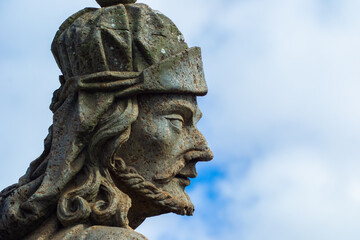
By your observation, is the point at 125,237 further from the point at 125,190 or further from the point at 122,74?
the point at 122,74

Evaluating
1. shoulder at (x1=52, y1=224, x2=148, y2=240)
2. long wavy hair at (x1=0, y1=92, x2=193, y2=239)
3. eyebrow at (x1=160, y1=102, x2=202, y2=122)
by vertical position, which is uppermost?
eyebrow at (x1=160, y1=102, x2=202, y2=122)

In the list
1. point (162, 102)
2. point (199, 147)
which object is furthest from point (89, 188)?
point (199, 147)

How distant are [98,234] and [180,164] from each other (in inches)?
47.8

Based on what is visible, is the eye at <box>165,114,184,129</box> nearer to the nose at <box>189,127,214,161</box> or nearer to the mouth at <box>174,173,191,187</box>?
the nose at <box>189,127,214,161</box>

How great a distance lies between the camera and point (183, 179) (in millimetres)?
10859


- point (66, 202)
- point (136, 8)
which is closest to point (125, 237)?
point (66, 202)

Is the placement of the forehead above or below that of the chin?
above

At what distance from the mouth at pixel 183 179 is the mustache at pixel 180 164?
0.35 ft

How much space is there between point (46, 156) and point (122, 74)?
3.67ft

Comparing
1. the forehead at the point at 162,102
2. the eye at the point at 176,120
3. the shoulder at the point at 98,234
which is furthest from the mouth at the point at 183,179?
the shoulder at the point at 98,234

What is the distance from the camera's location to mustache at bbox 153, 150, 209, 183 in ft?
34.7

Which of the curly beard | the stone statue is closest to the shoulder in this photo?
the stone statue

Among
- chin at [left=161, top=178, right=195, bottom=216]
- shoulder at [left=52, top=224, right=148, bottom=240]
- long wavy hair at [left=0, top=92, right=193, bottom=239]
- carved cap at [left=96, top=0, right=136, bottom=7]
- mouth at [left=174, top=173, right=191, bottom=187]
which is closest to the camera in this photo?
shoulder at [left=52, top=224, right=148, bottom=240]

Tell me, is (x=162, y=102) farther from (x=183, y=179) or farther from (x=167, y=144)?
(x=183, y=179)
